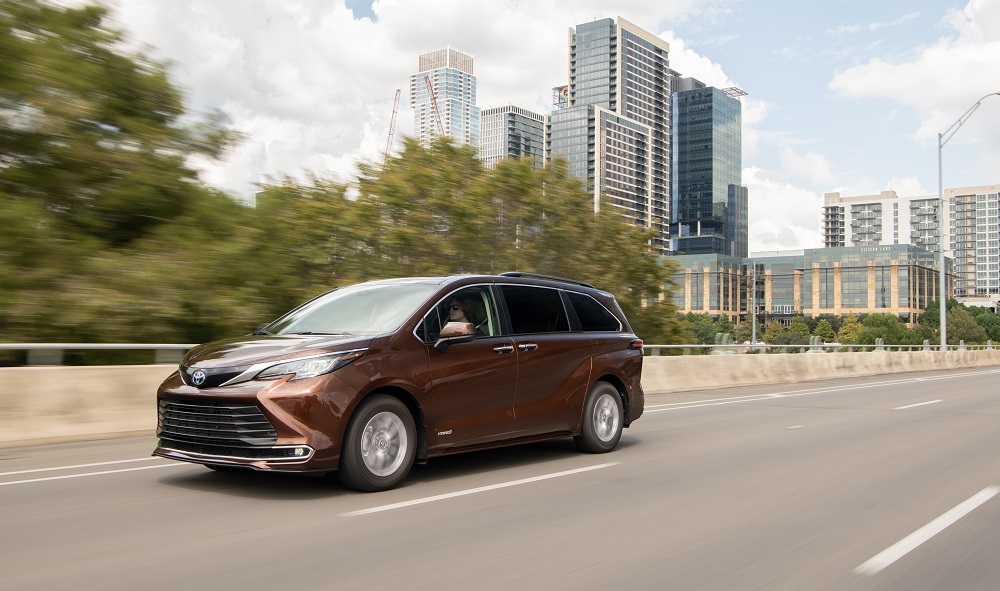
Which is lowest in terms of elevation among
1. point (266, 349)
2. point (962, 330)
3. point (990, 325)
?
point (962, 330)

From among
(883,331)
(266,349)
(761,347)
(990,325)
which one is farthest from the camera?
(990,325)

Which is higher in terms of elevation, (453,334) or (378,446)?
(453,334)

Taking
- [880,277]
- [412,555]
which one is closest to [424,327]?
[412,555]

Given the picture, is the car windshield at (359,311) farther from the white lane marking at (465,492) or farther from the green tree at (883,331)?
the green tree at (883,331)

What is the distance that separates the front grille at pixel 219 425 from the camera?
641cm

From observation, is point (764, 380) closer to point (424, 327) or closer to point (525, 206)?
point (525, 206)

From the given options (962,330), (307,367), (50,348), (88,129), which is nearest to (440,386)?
(307,367)

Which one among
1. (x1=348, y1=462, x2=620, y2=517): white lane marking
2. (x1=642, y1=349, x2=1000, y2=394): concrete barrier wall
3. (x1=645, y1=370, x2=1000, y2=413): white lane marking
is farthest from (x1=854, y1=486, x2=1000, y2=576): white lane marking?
(x1=642, y1=349, x2=1000, y2=394): concrete barrier wall

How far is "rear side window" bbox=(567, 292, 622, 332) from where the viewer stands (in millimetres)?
9484

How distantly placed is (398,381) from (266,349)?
105cm

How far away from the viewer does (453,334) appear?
291 inches

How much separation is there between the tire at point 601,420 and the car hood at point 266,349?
309 centimetres

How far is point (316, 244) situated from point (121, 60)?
A: 21.2ft

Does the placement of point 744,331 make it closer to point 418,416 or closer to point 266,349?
point 418,416
